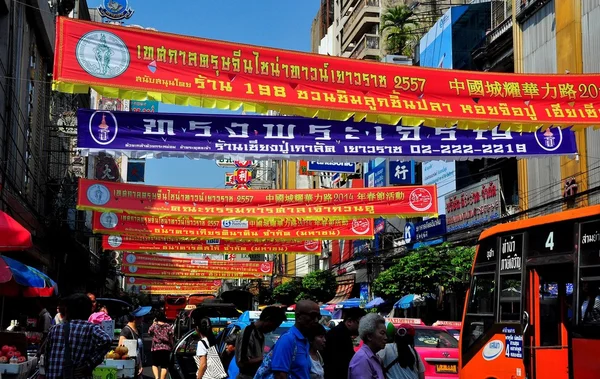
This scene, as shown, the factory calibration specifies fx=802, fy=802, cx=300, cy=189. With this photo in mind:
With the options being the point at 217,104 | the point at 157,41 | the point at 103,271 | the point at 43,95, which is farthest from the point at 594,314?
the point at 103,271

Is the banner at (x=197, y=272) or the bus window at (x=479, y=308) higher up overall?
the banner at (x=197, y=272)

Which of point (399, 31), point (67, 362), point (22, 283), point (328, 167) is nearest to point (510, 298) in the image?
point (67, 362)

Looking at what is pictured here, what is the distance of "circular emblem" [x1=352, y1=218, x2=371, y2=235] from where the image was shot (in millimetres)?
29875

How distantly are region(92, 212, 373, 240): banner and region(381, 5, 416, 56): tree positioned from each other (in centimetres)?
2288

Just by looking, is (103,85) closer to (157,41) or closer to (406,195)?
(157,41)

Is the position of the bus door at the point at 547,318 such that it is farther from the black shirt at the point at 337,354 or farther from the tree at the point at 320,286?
the tree at the point at 320,286

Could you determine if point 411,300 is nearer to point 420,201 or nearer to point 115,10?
point 420,201

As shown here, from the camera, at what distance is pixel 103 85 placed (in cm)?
1079

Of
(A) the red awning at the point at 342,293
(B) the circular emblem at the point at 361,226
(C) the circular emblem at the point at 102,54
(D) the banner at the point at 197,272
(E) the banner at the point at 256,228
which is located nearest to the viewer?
(C) the circular emblem at the point at 102,54

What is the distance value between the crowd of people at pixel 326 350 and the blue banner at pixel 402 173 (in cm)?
3092

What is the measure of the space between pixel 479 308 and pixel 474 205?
58.2 feet

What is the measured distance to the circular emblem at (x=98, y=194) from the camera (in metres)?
23.5

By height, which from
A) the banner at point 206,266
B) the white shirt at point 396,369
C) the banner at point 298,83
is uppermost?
the banner at point 298,83

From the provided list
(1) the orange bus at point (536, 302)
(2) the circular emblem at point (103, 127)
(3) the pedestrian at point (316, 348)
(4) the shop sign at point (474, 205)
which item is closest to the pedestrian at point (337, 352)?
(3) the pedestrian at point (316, 348)
